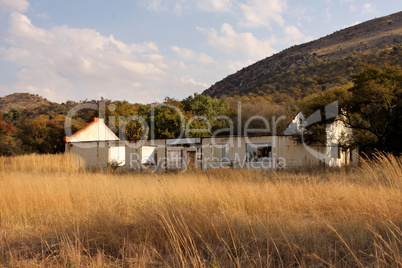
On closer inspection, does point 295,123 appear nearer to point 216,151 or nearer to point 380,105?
point 380,105

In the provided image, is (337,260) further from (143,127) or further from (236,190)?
(143,127)

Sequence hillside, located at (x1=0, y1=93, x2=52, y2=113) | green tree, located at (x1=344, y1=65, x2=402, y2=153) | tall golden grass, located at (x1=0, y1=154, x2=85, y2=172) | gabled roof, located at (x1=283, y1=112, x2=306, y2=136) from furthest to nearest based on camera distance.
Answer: hillside, located at (x1=0, y1=93, x2=52, y2=113) < gabled roof, located at (x1=283, y1=112, x2=306, y2=136) < green tree, located at (x1=344, y1=65, x2=402, y2=153) < tall golden grass, located at (x1=0, y1=154, x2=85, y2=172)

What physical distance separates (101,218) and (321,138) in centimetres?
1819

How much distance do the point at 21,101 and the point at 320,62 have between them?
5828 cm

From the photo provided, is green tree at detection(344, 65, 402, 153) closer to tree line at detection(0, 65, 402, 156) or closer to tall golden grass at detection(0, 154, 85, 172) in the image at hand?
tree line at detection(0, 65, 402, 156)

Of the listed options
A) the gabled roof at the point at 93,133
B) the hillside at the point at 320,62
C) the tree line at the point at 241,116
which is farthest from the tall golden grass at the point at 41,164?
the hillside at the point at 320,62

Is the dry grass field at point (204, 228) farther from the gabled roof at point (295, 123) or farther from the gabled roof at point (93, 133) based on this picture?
the gabled roof at point (93, 133)

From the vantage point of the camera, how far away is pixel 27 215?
17.0 ft

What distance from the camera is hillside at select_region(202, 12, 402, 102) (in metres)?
42.8

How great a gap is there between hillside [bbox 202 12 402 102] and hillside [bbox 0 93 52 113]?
35.4 meters

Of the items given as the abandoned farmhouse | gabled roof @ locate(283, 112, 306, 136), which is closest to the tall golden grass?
the abandoned farmhouse

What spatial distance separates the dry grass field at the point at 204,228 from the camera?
3035mm

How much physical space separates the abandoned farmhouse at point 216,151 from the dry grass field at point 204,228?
40.6 feet

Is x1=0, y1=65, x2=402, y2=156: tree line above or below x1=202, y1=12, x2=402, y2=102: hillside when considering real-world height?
below
